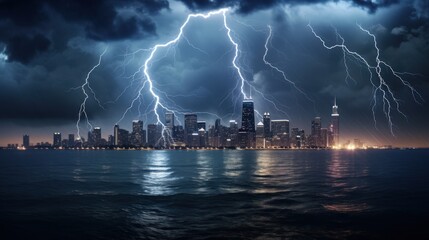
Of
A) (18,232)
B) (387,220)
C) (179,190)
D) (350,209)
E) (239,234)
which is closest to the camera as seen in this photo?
(239,234)

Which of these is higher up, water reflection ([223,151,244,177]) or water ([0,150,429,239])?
water ([0,150,429,239])

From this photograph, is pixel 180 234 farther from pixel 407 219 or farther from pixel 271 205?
pixel 407 219

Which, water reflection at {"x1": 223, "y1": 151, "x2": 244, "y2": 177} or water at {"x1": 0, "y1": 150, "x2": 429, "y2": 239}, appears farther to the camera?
water reflection at {"x1": 223, "y1": 151, "x2": 244, "y2": 177}

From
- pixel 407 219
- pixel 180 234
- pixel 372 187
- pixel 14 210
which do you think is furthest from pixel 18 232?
pixel 372 187

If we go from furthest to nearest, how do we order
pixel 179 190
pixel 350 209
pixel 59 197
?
pixel 179 190
pixel 59 197
pixel 350 209

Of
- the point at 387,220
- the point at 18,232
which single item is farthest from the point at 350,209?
the point at 18,232

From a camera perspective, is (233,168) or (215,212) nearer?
(215,212)

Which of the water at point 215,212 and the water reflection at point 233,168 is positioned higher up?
the water at point 215,212

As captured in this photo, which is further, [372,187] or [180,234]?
[372,187]

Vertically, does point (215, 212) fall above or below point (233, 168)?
above

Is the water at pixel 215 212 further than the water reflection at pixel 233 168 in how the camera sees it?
No
